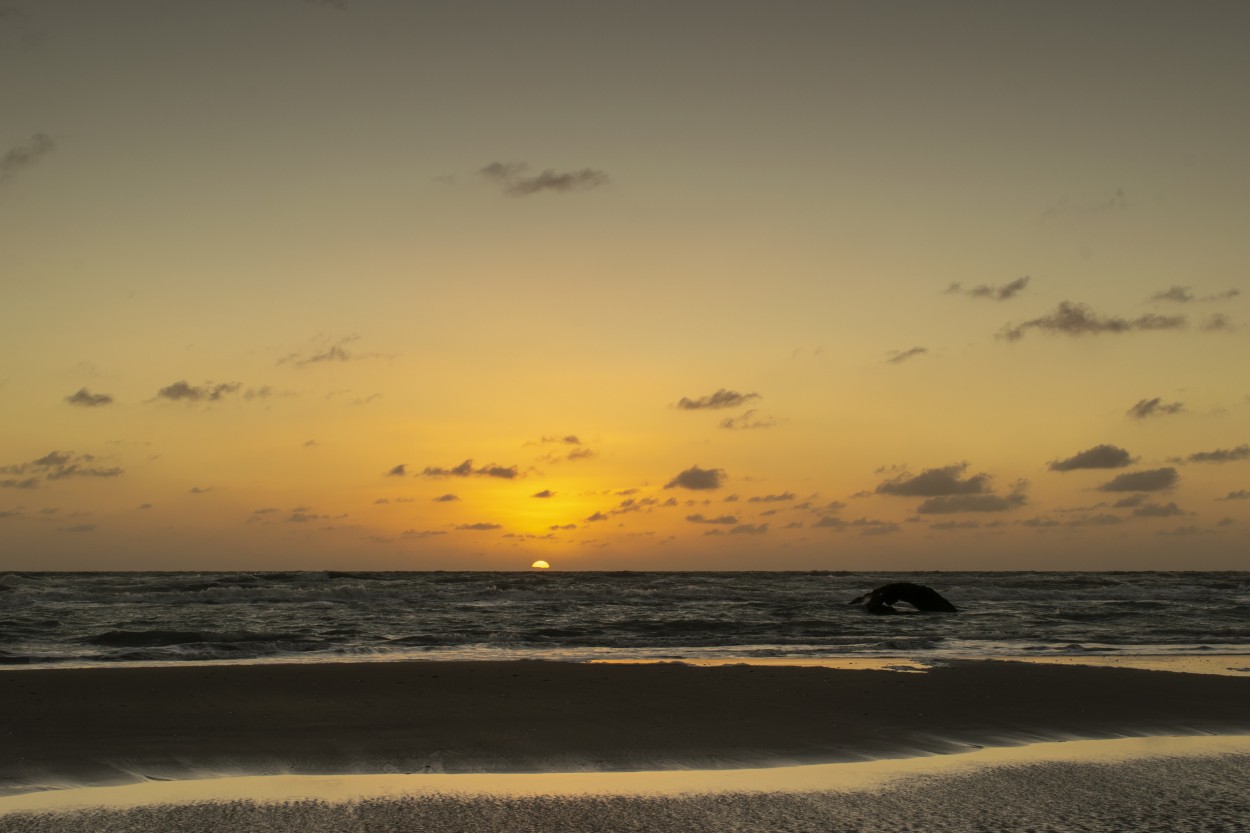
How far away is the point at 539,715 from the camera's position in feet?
44.1

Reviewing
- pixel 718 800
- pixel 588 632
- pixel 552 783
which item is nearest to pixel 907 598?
pixel 588 632

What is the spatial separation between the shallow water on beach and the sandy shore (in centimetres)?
76

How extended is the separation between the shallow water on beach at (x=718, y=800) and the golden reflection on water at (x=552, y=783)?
0.02 metres

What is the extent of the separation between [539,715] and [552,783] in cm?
418

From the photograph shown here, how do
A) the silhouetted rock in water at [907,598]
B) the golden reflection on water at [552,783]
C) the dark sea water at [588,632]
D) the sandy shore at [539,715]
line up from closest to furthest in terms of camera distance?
the golden reflection on water at [552,783], the sandy shore at [539,715], the dark sea water at [588,632], the silhouetted rock in water at [907,598]

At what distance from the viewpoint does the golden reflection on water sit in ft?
28.5

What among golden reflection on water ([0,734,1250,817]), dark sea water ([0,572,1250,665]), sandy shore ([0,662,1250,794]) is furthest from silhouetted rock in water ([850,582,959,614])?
golden reflection on water ([0,734,1250,817])

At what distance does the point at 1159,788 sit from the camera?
8.77 metres

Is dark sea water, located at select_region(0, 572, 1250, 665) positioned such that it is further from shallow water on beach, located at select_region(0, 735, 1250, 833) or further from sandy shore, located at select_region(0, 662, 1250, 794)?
shallow water on beach, located at select_region(0, 735, 1250, 833)

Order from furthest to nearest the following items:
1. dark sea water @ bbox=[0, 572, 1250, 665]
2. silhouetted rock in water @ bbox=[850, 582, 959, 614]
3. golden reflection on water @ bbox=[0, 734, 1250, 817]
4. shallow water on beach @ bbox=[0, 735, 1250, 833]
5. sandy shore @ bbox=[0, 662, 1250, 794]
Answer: silhouetted rock in water @ bbox=[850, 582, 959, 614], dark sea water @ bbox=[0, 572, 1250, 665], sandy shore @ bbox=[0, 662, 1250, 794], golden reflection on water @ bbox=[0, 734, 1250, 817], shallow water on beach @ bbox=[0, 735, 1250, 833]

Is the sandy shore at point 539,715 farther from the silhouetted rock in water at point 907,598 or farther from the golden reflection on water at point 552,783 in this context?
the silhouetted rock in water at point 907,598

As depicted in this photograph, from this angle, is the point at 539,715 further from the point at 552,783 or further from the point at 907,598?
the point at 907,598

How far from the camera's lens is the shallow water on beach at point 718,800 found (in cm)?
757

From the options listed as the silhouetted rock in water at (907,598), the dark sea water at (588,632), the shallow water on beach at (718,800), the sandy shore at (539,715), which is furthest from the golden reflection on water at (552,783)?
the silhouetted rock in water at (907,598)
